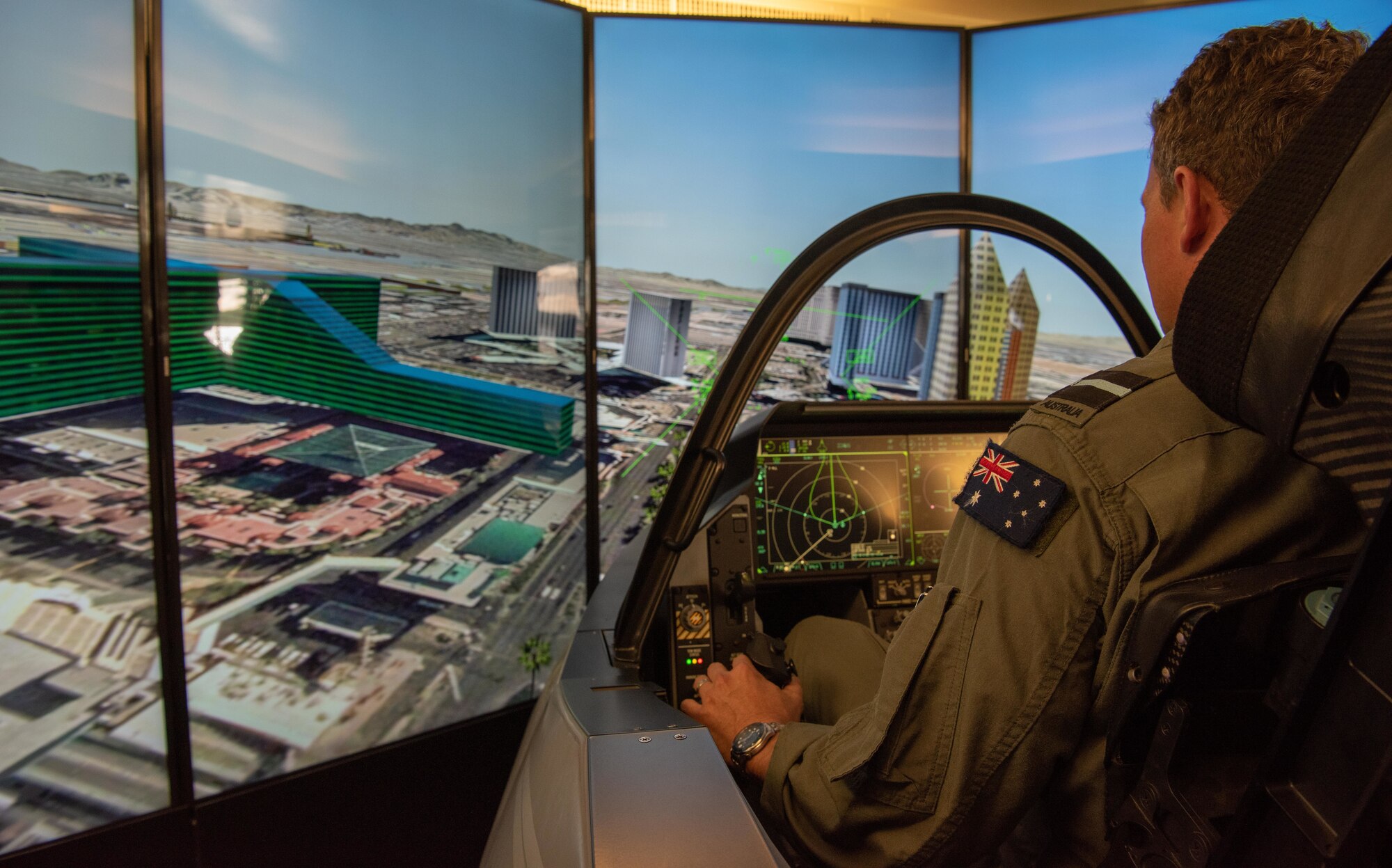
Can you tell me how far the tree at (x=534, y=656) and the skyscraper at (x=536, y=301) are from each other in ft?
3.32

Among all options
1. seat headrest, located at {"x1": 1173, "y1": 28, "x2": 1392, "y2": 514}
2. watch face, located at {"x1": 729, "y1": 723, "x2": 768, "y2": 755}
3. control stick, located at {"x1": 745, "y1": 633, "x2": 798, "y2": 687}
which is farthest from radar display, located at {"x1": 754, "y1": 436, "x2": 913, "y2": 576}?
seat headrest, located at {"x1": 1173, "y1": 28, "x2": 1392, "y2": 514}

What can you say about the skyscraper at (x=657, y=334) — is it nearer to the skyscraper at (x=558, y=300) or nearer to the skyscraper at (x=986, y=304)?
the skyscraper at (x=558, y=300)

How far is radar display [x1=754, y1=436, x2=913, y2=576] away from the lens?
159 centimetres

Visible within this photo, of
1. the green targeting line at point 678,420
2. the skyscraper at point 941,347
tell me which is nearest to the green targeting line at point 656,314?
the green targeting line at point 678,420

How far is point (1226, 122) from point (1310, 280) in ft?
1.55

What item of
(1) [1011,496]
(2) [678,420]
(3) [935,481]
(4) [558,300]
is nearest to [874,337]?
(2) [678,420]

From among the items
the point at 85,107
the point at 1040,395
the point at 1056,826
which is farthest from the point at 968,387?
the point at 85,107

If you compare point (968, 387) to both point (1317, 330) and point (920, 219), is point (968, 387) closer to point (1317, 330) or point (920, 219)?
point (920, 219)

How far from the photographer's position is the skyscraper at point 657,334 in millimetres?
2840

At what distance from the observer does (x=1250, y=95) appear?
29.9 inches

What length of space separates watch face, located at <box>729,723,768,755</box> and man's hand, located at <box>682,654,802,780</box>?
2 cm

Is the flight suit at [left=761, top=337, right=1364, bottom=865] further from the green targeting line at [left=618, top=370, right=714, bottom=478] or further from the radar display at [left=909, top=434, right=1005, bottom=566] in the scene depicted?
the green targeting line at [left=618, top=370, right=714, bottom=478]

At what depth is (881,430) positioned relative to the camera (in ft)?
5.52

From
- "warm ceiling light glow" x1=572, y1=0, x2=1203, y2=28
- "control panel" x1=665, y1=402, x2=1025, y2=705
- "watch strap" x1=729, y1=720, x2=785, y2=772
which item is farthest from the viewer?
"warm ceiling light glow" x1=572, y1=0, x2=1203, y2=28
